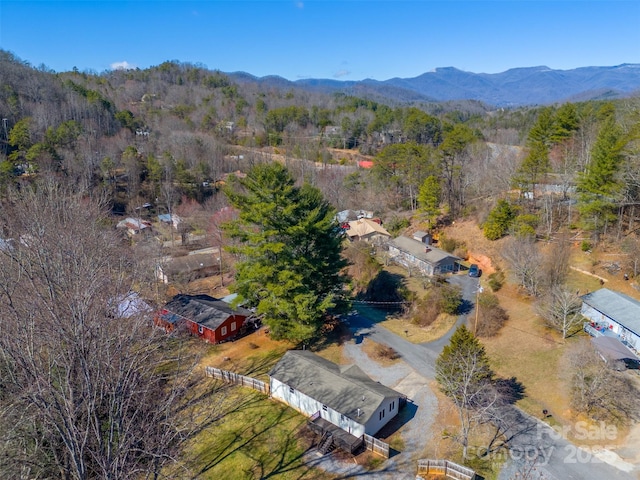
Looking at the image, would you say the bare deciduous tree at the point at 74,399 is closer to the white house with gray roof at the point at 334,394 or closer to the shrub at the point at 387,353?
the white house with gray roof at the point at 334,394

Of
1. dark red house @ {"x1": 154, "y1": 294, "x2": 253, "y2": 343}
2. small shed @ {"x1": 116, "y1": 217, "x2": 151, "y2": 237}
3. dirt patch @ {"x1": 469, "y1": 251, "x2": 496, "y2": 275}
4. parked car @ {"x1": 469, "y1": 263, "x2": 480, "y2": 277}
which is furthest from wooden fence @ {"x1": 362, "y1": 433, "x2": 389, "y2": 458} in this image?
small shed @ {"x1": 116, "y1": 217, "x2": 151, "y2": 237}

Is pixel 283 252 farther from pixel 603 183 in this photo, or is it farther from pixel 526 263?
pixel 603 183

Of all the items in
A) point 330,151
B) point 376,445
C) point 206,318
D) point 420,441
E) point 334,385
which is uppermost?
point 330,151

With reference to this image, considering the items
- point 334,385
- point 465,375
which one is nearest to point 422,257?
point 465,375

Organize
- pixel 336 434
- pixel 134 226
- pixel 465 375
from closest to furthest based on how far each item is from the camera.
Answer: pixel 336 434
pixel 465 375
pixel 134 226

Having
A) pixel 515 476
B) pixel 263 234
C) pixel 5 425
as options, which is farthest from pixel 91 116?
pixel 515 476

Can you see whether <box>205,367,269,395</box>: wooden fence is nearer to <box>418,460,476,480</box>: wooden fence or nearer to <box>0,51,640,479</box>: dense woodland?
<box>0,51,640,479</box>: dense woodland

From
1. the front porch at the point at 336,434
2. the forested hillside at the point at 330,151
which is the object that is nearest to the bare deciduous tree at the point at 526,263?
the forested hillside at the point at 330,151
